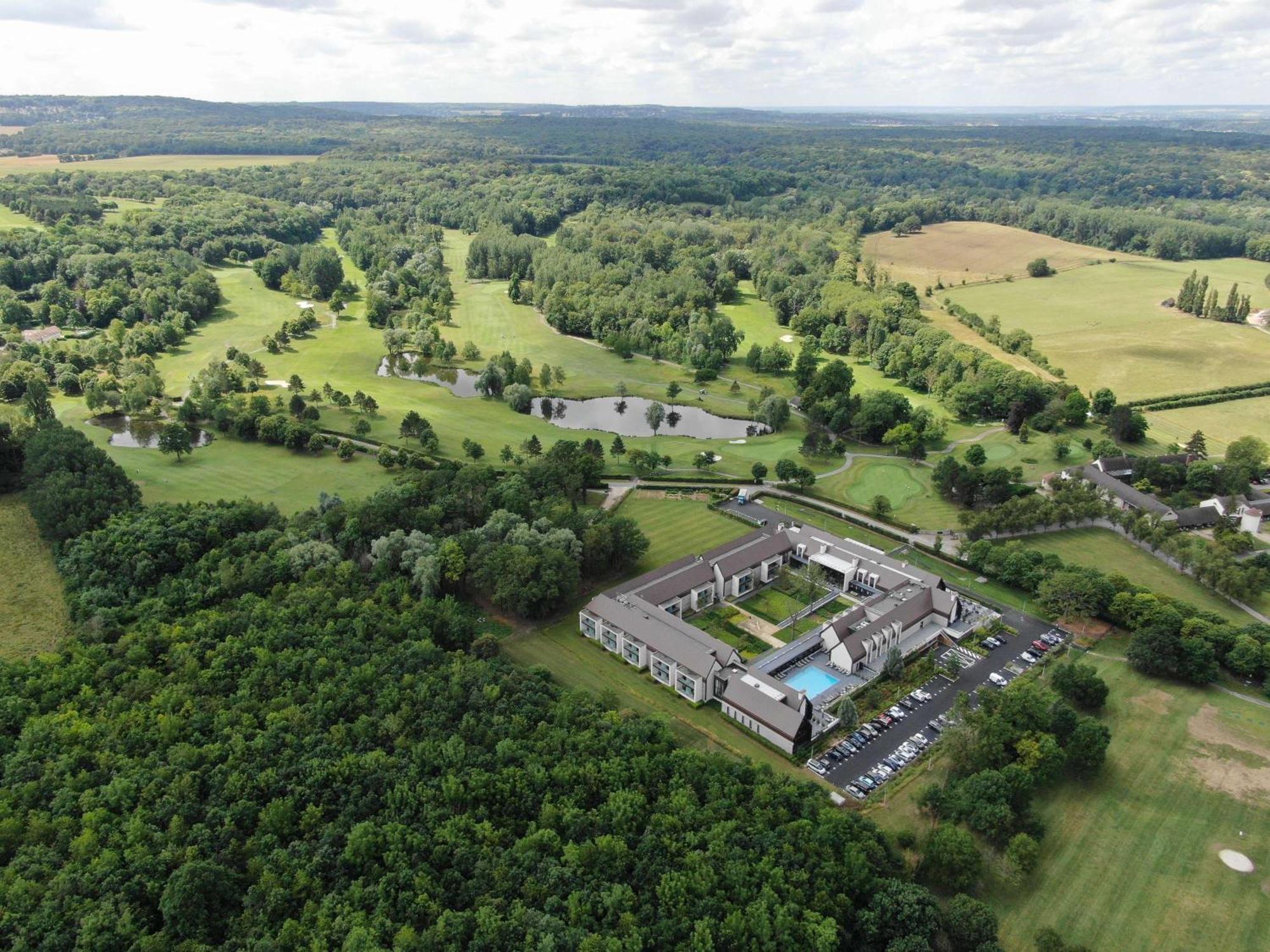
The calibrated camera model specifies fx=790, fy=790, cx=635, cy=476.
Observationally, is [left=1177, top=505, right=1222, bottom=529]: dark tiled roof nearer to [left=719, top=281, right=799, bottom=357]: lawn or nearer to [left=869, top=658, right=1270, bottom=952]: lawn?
[left=869, top=658, right=1270, bottom=952]: lawn

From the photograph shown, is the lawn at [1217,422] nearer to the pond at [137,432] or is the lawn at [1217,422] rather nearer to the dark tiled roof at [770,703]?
the dark tiled roof at [770,703]

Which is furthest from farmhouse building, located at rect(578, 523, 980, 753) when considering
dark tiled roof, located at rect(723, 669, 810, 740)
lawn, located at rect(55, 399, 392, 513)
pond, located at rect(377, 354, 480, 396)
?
pond, located at rect(377, 354, 480, 396)

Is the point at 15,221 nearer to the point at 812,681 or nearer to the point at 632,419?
the point at 632,419

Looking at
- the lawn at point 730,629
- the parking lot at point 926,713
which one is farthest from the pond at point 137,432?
the parking lot at point 926,713

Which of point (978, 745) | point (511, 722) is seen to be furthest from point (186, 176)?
point (978, 745)

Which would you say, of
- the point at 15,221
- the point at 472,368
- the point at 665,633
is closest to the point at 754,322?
the point at 472,368

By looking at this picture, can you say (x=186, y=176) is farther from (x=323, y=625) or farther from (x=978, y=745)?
(x=978, y=745)

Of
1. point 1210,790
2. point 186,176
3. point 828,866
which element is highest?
point 186,176

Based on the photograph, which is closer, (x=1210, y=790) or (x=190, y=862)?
(x=190, y=862)
